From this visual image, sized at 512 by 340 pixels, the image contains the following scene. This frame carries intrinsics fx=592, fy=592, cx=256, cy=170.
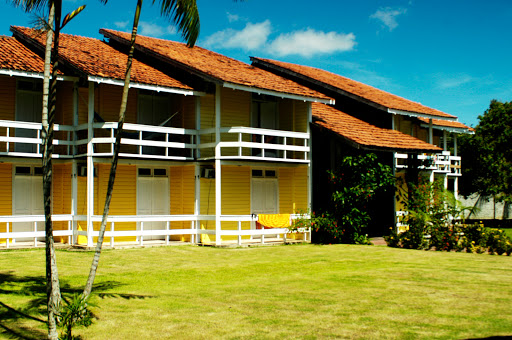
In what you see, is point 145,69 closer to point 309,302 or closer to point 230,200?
point 230,200

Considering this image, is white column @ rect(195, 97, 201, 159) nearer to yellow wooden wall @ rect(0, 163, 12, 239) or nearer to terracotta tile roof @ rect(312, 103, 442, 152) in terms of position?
terracotta tile roof @ rect(312, 103, 442, 152)

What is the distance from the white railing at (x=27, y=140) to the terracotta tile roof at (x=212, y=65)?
482cm

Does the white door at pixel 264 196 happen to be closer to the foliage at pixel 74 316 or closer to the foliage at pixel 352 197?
the foliage at pixel 352 197

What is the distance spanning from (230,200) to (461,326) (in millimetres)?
13726

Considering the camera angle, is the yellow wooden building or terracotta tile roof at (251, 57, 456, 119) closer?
the yellow wooden building

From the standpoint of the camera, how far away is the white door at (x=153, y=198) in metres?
21.0

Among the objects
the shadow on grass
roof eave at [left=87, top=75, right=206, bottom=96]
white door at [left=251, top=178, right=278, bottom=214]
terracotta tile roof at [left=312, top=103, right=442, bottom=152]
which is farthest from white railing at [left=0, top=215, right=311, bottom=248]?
the shadow on grass

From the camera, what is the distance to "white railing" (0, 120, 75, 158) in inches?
725

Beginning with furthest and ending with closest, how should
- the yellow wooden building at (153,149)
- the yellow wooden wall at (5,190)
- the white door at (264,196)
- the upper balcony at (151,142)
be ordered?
1. the white door at (264,196)
2. the yellow wooden wall at (5,190)
3. the yellow wooden building at (153,149)
4. the upper balcony at (151,142)

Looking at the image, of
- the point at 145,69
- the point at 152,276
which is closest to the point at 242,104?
the point at 145,69

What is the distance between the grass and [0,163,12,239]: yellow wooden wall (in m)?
2.66

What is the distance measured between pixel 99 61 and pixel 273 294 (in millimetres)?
12151

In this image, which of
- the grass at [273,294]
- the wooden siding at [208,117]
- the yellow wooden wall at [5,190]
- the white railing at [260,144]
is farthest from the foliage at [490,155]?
the yellow wooden wall at [5,190]

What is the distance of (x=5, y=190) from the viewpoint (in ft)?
64.3
